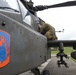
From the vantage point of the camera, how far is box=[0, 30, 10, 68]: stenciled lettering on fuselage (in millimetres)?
2201

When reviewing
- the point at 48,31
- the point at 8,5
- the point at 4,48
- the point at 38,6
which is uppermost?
the point at 38,6

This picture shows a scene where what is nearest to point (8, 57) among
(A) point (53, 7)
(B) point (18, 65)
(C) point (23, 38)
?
(B) point (18, 65)

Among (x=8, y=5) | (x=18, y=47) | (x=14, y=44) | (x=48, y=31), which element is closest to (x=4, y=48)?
(x=14, y=44)

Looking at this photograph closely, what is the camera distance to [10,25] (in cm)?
244

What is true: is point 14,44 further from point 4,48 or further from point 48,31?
point 48,31

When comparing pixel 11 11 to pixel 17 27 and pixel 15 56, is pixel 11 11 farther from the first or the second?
pixel 15 56

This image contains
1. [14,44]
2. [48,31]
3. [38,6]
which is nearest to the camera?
[14,44]

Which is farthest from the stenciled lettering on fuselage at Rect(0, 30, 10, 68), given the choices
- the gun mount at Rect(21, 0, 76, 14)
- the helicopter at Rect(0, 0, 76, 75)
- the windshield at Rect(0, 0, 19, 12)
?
the gun mount at Rect(21, 0, 76, 14)

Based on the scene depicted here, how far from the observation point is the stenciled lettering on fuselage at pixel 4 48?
2.20 metres

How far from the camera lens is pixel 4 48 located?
88.7 inches

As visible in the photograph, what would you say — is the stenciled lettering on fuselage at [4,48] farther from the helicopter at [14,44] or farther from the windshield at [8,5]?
the windshield at [8,5]

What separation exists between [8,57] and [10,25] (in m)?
0.35

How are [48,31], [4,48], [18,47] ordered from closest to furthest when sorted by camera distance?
[4,48]
[18,47]
[48,31]

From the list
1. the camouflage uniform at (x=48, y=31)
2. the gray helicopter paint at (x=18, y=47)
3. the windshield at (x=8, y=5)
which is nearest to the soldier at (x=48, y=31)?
the camouflage uniform at (x=48, y=31)
